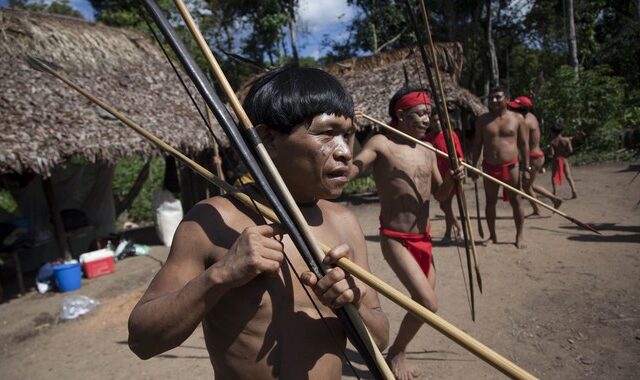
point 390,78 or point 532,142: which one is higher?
point 390,78

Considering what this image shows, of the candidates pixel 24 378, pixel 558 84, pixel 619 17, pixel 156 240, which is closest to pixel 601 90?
pixel 558 84

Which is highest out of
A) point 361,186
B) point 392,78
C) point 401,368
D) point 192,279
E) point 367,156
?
point 392,78

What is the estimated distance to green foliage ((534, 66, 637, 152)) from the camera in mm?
13930

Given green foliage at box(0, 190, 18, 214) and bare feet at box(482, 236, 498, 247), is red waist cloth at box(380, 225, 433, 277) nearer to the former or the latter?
bare feet at box(482, 236, 498, 247)

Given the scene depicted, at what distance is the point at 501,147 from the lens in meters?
5.96

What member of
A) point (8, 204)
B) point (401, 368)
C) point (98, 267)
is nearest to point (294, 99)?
point (401, 368)

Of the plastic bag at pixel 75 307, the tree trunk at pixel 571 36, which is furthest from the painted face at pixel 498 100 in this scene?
the tree trunk at pixel 571 36

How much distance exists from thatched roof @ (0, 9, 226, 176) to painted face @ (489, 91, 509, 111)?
5454 millimetres

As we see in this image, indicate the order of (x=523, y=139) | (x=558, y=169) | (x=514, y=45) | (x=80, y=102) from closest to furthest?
(x=523, y=139) < (x=80, y=102) < (x=558, y=169) < (x=514, y=45)

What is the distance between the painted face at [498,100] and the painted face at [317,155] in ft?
17.1

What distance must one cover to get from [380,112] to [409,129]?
8.57 meters

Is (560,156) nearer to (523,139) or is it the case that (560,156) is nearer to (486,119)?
(523,139)

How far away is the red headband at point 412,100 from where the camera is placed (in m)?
3.17

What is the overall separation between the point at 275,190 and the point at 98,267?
24.3 ft
